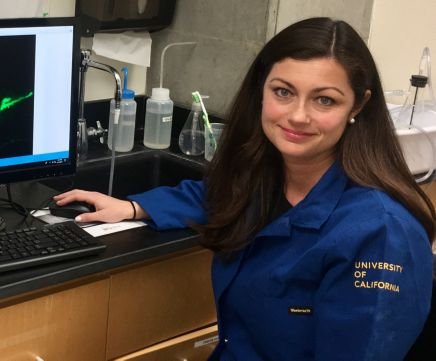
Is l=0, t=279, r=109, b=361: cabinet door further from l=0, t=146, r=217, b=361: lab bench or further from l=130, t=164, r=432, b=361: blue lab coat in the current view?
l=130, t=164, r=432, b=361: blue lab coat

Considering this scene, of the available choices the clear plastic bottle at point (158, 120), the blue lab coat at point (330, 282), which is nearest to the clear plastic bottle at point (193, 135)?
the clear plastic bottle at point (158, 120)

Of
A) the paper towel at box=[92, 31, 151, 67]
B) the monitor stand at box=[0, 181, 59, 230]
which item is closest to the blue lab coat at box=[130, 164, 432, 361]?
the monitor stand at box=[0, 181, 59, 230]

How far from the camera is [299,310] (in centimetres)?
136

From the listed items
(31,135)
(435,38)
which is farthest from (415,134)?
(31,135)

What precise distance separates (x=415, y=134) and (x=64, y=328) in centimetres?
122

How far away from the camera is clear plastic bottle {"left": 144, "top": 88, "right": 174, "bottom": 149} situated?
2.21 meters

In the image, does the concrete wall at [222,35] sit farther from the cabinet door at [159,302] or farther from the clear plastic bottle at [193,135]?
the cabinet door at [159,302]

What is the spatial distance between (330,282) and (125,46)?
1.28 metres

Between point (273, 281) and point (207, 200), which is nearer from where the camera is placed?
point (273, 281)

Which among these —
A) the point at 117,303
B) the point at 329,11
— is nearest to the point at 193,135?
the point at 329,11

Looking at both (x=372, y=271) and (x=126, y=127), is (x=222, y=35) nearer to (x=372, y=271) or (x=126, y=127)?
(x=126, y=127)

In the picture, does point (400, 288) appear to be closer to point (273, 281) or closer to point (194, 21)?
point (273, 281)

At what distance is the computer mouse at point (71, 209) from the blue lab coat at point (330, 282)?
0.34 meters

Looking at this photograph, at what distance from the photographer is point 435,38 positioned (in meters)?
2.34
